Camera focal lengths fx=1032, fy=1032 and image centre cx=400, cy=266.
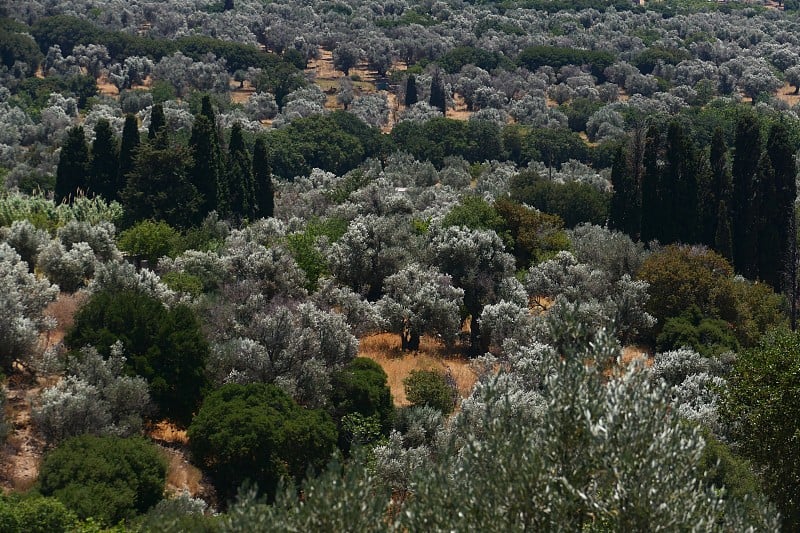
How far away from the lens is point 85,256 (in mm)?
43250

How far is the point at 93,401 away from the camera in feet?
97.0

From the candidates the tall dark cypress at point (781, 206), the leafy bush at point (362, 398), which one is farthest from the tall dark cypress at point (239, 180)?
the tall dark cypress at point (781, 206)

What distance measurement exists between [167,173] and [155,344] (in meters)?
25.2

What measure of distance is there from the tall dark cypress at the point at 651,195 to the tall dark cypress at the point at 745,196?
15.2 ft

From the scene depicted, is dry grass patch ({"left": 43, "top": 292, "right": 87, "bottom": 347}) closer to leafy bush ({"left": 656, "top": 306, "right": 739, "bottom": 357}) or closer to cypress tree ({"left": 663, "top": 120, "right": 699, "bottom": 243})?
leafy bush ({"left": 656, "top": 306, "right": 739, "bottom": 357})

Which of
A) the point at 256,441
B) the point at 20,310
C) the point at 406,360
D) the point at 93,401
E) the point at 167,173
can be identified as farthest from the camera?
the point at 167,173

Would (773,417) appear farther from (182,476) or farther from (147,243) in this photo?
(147,243)

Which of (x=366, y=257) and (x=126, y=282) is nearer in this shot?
(x=126, y=282)

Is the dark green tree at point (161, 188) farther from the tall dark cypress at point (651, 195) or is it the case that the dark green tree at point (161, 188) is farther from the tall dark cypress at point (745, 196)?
the tall dark cypress at point (745, 196)

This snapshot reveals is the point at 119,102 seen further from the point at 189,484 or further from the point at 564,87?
the point at 189,484

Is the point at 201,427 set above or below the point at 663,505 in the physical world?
below

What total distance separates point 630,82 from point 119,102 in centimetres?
7253

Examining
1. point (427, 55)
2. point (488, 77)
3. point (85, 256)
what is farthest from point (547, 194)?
point (427, 55)

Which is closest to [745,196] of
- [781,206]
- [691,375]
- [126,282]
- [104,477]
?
[781,206]
